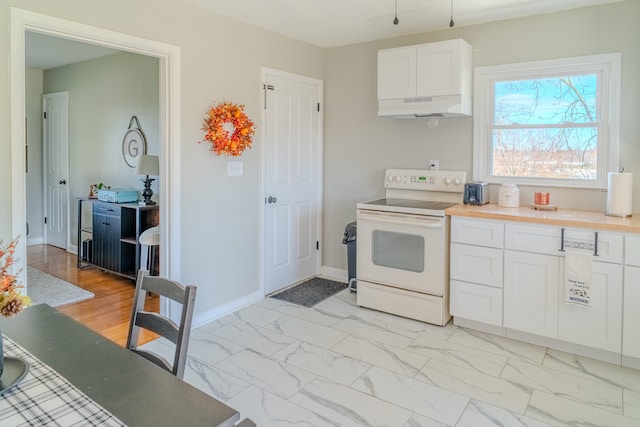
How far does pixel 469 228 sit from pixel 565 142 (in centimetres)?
108

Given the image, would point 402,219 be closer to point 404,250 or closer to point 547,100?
point 404,250

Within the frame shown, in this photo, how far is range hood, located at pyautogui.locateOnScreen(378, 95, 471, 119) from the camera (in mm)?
3504

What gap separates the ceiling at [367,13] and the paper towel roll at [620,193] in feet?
4.23

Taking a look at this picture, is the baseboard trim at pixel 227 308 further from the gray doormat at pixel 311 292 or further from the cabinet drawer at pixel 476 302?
the cabinet drawer at pixel 476 302

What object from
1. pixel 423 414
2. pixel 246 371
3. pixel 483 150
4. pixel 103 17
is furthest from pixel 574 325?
pixel 103 17

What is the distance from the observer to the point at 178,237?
3254 mm

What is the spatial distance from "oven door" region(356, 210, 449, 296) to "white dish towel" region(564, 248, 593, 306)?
843 millimetres

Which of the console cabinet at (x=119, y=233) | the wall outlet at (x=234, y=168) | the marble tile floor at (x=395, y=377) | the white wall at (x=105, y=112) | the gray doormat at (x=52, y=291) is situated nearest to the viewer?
the marble tile floor at (x=395, y=377)

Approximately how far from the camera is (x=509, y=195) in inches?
136

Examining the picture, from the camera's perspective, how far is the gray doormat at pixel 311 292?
159 inches

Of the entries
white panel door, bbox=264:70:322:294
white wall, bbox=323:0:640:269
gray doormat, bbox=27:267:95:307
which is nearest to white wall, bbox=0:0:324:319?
white panel door, bbox=264:70:322:294

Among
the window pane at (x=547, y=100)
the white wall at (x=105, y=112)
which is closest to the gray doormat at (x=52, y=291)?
the white wall at (x=105, y=112)

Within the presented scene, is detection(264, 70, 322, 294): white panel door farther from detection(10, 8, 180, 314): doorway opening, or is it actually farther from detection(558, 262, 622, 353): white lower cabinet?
detection(558, 262, 622, 353): white lower cabinet

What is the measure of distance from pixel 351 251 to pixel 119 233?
244cm
